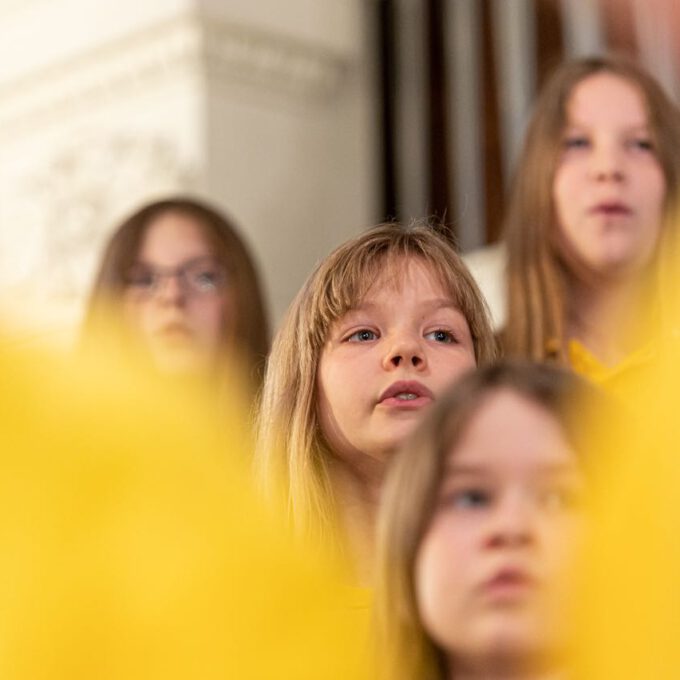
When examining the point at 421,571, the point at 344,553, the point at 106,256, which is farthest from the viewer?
the point at 106,256

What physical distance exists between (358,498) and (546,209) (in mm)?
565

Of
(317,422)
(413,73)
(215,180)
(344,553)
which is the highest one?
(413,73)

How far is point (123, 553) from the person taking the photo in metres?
0.39

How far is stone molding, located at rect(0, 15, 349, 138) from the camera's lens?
8.46 ft

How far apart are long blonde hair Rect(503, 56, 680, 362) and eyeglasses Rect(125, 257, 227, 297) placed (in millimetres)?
351

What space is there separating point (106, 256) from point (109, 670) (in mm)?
1351

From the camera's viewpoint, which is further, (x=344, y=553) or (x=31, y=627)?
(x=344, y=553)

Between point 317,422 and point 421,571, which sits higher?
point 317,422

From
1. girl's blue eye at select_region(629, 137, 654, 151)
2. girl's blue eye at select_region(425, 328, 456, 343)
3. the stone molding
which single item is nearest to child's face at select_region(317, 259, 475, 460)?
girl's blue eye at select_region(425, 328, 456, 343)

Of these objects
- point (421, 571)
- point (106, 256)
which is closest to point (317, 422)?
point (421, 571)

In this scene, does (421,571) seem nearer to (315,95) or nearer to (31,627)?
(31,627)

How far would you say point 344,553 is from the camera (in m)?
0.83

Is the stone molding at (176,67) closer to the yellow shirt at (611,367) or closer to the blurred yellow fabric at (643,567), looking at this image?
the yellow shirt at (611,367)

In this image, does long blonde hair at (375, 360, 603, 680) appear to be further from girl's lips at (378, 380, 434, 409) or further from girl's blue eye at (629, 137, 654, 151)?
girl's blue eye at (629, 137, 654, 151)
